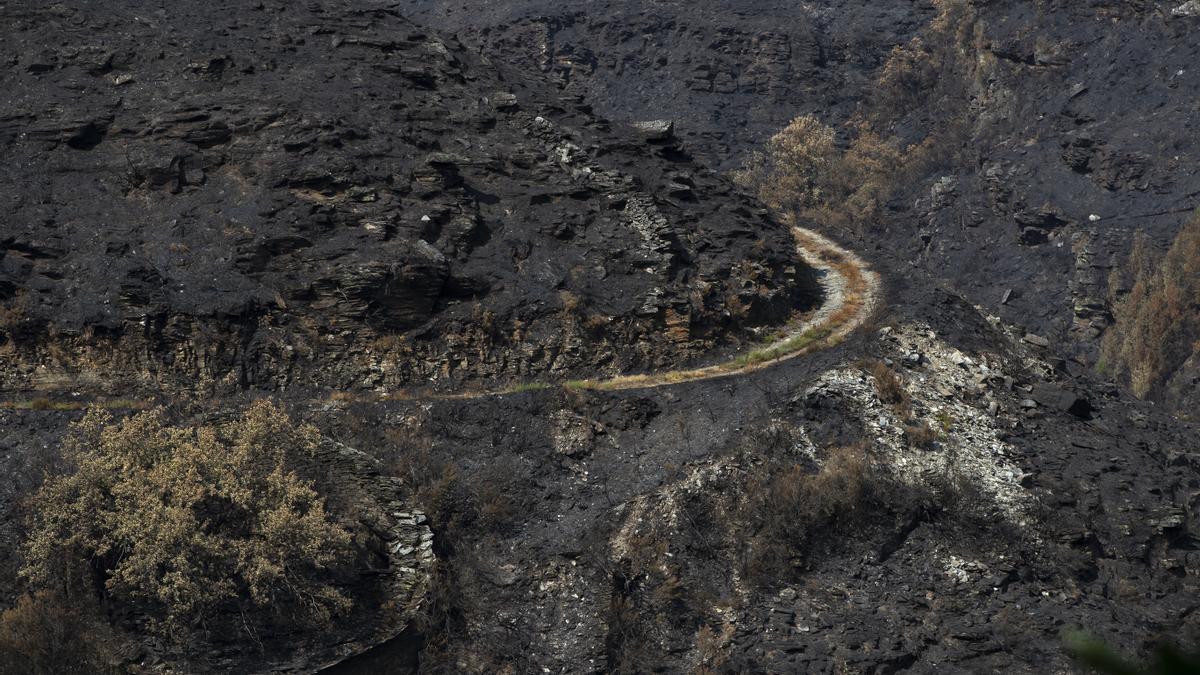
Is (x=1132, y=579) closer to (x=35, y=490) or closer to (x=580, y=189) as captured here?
(x=580, y=189)

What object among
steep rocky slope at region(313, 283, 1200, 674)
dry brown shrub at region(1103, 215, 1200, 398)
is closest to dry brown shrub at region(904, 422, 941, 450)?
steep rocky slope at region(313, 283, 1200, 674)

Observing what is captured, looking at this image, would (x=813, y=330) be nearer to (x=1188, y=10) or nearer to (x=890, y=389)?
(x=890, y=389)

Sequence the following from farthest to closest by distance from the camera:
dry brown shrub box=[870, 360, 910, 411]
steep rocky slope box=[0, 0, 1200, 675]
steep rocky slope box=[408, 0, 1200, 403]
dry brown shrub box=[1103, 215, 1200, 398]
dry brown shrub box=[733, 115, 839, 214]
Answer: dry brown shrub box=[733, 115, 839, 214], steep rocky slope box=[408, 0, 1200, 403], dry brown shrub box=[1103, 215, 1200, 398], dry brown shrub box=[870, 360, 910, 411], steep rocky slope box=[0, 0, 1200, 675]

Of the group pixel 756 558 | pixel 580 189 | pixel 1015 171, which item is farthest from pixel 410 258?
pixel 1015 171

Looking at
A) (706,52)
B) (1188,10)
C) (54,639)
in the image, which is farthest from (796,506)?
(706,52)

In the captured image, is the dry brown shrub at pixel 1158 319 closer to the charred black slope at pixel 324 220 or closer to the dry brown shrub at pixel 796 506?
the charred black slope at pixel 324 220

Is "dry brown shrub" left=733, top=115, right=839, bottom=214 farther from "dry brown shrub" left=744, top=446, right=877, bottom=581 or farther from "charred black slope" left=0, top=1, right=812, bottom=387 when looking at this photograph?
"dry brown shrub" left=744, top=446, right=877, bottom=581

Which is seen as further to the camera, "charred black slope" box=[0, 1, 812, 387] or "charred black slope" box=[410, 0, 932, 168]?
"charred black slope" box=[410, 0, 932, 168]
